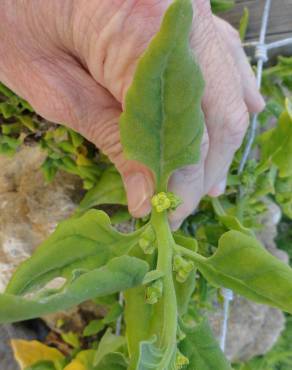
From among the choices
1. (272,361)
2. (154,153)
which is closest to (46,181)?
(154,153)

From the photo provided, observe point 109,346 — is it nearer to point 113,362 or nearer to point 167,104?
point 113,362

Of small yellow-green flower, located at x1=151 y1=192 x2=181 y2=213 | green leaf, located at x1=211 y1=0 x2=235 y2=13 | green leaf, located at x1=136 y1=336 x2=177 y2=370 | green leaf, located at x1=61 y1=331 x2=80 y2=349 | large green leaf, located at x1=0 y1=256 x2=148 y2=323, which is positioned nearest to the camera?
large green leaf, located at x1=0 y1=256 x2=148 y2=323

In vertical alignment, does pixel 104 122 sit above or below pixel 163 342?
above

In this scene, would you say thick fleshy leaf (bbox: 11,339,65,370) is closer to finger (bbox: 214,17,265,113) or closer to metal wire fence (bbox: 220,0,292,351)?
metal wire fence (bbox: 220,0,292,351)

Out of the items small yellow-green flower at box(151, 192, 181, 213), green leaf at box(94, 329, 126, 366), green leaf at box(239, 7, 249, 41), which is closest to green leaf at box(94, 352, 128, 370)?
green leaf at box(94, 329, 126, 366)

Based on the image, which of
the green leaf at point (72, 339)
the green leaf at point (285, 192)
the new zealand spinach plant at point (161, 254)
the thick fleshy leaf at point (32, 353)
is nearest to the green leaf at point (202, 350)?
the new zealand spinach plant at point (161, 254)

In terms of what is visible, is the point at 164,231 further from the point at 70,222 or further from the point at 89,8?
the point at 89,8
